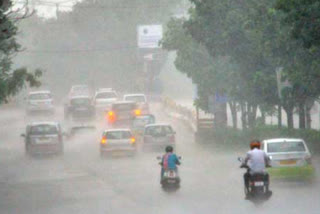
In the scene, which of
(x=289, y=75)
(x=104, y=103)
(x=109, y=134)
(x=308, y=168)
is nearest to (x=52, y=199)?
(x=308, y=168)

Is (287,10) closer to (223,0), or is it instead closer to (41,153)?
(223,0)

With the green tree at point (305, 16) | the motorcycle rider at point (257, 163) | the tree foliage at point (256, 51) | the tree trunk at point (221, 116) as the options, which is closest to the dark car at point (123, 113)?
the tree trunk at point (221, 116)

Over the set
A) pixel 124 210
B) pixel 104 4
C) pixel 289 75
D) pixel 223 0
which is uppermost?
pixel 104 4

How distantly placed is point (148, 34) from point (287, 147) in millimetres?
94618

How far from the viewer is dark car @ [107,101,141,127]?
2672 inches

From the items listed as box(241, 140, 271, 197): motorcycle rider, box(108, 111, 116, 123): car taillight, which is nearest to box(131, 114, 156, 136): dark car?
box(108, 111, 116, 123): car taillight

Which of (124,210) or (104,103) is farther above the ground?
(104,103)

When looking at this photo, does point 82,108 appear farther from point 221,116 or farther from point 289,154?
point 289,154

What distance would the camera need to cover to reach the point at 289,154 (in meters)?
31.7

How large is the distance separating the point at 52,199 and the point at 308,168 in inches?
308

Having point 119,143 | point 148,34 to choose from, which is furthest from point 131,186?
point 148,34

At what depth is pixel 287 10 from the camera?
33.0 meters

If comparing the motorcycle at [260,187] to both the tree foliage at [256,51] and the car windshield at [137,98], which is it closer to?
the tree foliage at [256,51]

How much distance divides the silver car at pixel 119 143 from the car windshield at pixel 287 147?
19142 millimetres
